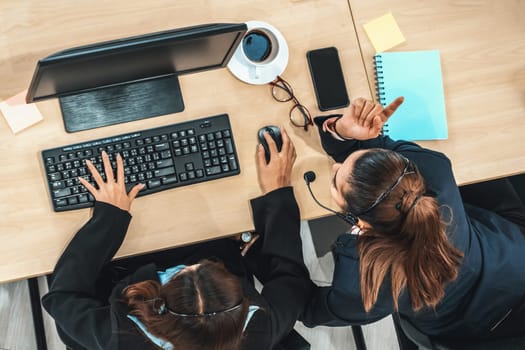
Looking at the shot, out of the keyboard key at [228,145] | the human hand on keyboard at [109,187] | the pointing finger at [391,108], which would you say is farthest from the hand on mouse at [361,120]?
the human hand on keyboard at [109,187]

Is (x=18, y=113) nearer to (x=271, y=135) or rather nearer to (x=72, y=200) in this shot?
(x=72, y=200)

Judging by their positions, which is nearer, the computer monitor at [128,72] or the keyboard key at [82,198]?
the computer monitor at [128,72]

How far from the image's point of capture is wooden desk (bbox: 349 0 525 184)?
49.3 inches

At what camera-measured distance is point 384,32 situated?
1.26 metres

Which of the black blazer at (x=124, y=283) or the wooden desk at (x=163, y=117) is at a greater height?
the wooden desk at (x=163, y=117)

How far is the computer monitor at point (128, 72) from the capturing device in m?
0.85

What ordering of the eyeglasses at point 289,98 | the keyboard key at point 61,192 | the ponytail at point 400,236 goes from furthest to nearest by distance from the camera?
1. the eyeglasses at point 289,98
2. the keyboard key at point 61,192
3. the ponytail at point 400,236

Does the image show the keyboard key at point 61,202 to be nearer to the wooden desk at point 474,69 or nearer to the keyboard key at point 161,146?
the keyboard key at point 161,146

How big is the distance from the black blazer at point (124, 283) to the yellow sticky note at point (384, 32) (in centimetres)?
44

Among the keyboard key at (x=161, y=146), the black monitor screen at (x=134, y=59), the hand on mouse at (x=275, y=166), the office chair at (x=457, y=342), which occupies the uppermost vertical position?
the black monitor screen at (x=134, y=59)

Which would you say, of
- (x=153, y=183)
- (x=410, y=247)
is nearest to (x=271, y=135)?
(x=153, y=183)

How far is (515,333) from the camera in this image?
104 centimetres

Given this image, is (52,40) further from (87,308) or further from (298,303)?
(298,303)

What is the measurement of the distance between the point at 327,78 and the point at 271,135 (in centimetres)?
20
